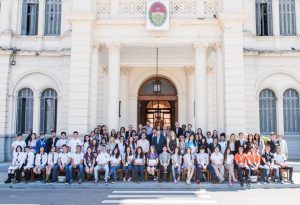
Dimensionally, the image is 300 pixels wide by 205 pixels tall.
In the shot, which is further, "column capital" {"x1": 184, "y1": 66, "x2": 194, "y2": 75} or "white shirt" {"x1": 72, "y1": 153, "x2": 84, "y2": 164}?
"column capital" {"x1": 184, "y1": 66, "x2": 194, "y2": 75}

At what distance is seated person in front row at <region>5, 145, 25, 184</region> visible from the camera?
1234 cm

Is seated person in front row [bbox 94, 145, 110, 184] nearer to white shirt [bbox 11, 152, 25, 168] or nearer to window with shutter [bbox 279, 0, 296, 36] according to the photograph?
white shirt [bbox 11, 152, 25, 168]

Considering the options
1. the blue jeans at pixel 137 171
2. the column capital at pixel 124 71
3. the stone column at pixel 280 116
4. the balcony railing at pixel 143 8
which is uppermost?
the balcony railing at pixel 143 8

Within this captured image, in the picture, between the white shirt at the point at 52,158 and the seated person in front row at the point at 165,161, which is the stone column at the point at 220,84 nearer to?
the seated person in front row at the point at 165,161

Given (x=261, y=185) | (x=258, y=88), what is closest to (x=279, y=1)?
(x=258, y=88)

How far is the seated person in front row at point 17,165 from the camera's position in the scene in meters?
12.3

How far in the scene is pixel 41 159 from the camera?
1278 centimetres

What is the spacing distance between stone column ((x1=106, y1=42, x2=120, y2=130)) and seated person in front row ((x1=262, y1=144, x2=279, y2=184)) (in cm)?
638

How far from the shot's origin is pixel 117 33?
1514cm

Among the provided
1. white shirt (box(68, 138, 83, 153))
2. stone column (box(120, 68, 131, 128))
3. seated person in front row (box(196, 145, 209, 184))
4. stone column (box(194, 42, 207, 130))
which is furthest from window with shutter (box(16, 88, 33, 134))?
seated person in front row (box(196, 145, 209, 184))

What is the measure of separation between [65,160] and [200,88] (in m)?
6.59

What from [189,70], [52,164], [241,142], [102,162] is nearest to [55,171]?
[52,164]

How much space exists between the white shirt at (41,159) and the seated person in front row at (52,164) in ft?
0.57

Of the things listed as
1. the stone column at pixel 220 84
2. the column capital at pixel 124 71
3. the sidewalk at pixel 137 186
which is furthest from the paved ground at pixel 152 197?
the column capital at pixel 124 71
